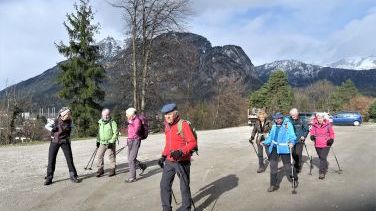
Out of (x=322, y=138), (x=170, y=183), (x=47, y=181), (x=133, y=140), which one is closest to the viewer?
(x=170, y=183)

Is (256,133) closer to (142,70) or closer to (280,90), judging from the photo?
(142,70)

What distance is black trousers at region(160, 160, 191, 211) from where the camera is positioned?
315 inches

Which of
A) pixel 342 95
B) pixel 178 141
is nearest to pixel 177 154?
pixel 178 141

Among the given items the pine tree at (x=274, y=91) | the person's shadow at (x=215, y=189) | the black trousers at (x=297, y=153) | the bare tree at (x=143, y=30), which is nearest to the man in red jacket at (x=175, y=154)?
the person's shadow at (x=215, y=189)

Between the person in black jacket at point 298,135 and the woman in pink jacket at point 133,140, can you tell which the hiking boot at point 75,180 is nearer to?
the woman in pink jacket at point 133,140

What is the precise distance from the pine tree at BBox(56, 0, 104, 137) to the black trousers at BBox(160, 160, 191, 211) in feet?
121

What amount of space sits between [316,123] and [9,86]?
3900 cm

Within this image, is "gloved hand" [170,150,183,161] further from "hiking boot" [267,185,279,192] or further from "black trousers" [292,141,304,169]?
"black trousers" [292,141,304,169]

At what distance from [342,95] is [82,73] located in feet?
190

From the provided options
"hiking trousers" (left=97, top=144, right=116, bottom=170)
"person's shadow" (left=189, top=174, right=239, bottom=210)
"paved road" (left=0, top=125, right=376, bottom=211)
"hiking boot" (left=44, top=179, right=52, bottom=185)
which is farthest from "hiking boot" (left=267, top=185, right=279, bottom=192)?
"hiking boot" (left=44, top=179, right=52, bottom=185)

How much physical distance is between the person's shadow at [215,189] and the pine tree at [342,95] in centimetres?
7342

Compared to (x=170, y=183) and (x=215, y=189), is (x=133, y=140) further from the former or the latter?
(x=170, y=183)

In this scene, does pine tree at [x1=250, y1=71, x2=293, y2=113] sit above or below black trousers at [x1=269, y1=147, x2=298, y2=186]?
above

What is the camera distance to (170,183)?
318 inches
